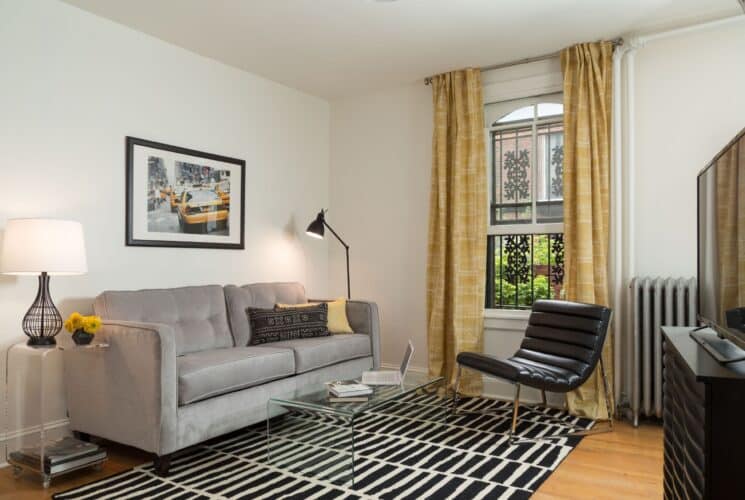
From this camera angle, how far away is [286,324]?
13.4ft

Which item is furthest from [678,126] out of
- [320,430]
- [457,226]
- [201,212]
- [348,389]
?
[201,212]

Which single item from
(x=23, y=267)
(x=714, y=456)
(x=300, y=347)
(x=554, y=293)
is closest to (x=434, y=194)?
(x=554, y=293)

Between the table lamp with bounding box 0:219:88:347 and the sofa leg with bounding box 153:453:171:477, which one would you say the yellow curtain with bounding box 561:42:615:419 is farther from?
the table lamp with bounding box 0:219:88:347

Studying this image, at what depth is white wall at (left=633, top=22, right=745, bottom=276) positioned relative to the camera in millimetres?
3691

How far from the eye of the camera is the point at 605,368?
391 cm

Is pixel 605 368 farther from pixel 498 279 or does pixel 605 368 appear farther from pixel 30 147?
pixel 30 147

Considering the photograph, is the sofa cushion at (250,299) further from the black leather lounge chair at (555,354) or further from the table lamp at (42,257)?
the black leather lounge chair at (555,354)

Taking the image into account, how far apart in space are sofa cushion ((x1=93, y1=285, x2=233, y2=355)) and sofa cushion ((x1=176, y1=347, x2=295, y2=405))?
152 millimetres

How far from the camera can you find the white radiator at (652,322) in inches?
142

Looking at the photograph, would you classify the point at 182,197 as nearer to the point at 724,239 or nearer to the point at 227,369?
the point at 227,369

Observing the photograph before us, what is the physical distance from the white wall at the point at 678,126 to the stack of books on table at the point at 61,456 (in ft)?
11.6

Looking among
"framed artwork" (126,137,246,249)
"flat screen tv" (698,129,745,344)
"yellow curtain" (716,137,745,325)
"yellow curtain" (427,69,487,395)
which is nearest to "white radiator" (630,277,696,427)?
"yellow curtain" (427,69,487,395)

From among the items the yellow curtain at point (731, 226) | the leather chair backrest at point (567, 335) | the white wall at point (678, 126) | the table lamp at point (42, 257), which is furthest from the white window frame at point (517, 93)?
the table lamp at point (42, 257)

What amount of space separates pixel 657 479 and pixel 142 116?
12.2ft
